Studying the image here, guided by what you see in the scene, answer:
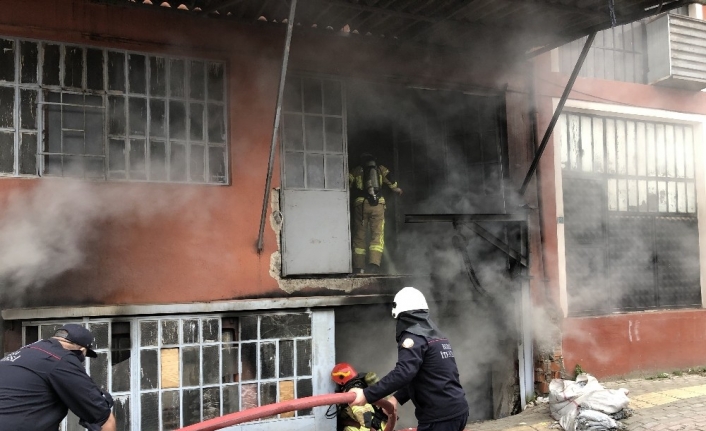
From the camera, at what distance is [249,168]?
678 cm

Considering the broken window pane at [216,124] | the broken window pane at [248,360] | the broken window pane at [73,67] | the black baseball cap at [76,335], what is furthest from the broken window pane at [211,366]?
the broken window pane at [73,67]

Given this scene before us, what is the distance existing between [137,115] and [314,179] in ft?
7.32

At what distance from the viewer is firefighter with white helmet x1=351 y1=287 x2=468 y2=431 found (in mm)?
4320

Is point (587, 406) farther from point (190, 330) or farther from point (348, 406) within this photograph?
point (190, 330)

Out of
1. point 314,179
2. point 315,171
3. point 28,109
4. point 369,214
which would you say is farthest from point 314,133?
point 28,109

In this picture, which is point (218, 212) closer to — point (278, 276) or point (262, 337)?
point (278, 276)

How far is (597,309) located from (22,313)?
7.95 metres

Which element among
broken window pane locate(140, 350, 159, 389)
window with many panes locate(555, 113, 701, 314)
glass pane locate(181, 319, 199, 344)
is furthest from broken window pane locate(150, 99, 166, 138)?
window with many panes locate(555, 113, 701, 314)

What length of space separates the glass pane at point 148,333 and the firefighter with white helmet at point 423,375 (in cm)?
276

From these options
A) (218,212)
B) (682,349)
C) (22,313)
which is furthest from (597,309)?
(22,313)

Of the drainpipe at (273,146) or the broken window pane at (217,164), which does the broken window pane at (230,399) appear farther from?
the broken window pane at (217,164)

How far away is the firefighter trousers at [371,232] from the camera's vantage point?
820cm

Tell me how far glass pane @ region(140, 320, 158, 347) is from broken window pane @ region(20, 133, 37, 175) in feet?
6.55

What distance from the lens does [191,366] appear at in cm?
629
